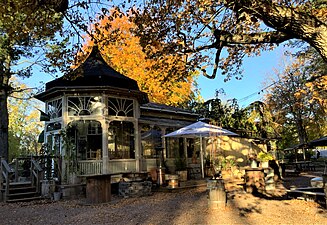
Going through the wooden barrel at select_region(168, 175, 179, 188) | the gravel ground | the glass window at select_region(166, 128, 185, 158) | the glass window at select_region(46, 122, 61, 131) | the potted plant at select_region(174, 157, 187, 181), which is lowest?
the gravel ground

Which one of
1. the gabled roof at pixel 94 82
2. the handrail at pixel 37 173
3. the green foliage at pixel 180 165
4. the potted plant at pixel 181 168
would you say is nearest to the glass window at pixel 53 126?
the gabled roof at pixel 94 82

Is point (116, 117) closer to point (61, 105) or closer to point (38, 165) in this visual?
point (61, 105)

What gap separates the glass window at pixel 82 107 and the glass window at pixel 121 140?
1.83 metres

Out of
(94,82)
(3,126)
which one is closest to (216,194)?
(94,82)

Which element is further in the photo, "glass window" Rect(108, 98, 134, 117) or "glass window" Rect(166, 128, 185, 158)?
"glass window" Rect(166, 128, 185, 158)

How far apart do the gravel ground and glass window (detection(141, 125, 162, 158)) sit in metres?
5.44

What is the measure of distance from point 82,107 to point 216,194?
22.9 ft

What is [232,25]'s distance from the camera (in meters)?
7.61

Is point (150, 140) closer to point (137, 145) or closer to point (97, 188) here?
point (137, 145)

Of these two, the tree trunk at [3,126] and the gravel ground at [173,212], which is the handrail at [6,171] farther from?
the tree trunk at [3,126]

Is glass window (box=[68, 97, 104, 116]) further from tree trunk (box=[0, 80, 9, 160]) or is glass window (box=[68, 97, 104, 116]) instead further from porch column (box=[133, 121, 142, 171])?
tree trunk (box=[0, 80, 9, 160])

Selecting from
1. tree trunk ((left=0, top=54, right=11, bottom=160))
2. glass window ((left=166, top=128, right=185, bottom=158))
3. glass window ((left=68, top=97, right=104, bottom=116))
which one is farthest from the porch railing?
tree trunk ((left=0, top=54, right=11, bottom=160))

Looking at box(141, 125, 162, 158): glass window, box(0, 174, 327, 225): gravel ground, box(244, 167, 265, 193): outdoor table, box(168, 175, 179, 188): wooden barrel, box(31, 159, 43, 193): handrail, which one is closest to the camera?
box(0, 174, 327, 225): gravel ground

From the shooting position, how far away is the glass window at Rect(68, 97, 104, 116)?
38.9 feet
